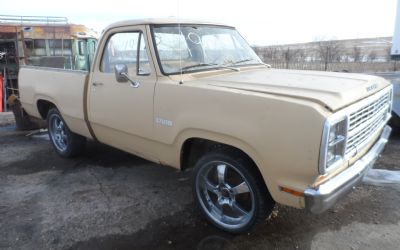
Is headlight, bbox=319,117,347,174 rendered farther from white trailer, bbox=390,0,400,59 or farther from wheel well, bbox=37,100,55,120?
white trailer, bbox=390,0,400,59

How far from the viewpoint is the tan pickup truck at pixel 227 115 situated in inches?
105

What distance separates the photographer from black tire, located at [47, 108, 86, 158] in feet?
17.9

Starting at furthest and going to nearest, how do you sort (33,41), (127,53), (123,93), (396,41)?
(33,41)
(396,41)
(127,53)
(123,93)

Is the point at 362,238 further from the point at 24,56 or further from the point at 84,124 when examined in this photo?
the point at 24,56

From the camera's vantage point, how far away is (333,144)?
2.63m

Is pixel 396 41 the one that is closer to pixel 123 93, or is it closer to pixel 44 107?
pixel 123 93

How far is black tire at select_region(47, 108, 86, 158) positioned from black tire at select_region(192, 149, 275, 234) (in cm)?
259

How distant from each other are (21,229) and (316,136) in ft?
9.33

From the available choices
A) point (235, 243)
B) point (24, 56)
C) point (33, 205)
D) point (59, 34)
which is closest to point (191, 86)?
point (235, 243)

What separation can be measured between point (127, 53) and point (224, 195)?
1.89 meters

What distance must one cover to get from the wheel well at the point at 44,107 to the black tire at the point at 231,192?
10.5 ft

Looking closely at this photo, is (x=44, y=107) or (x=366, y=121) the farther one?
(x=44, y=107)

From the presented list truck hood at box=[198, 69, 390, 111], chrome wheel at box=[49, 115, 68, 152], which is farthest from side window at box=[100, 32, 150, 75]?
chrome wheel at box=[49, 115, 68, 152]

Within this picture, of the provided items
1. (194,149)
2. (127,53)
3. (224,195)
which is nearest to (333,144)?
(224,195)
